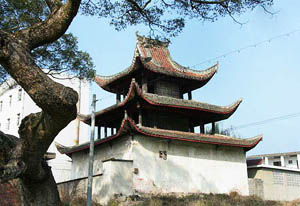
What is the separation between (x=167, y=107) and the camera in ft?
75.7

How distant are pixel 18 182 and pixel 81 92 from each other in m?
37.6

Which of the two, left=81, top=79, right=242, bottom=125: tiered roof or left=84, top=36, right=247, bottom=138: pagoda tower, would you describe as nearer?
left=81, top=79, right=242, bottom=125: tiered roof

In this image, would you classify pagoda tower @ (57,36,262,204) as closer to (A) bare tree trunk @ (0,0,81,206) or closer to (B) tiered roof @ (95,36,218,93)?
(B) tiered roof @ (95,36,218,93)

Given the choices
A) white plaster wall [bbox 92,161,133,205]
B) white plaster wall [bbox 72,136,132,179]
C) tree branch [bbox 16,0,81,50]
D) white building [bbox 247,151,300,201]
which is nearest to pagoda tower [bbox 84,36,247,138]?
white plaster wall [bbox 72,136,132,179]

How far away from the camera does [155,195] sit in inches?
806

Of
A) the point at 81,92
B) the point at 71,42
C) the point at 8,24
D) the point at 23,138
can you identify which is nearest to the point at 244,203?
the point at 71,42

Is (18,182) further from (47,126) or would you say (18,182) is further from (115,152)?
(115,152)

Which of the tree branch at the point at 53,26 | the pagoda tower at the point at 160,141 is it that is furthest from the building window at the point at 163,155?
the tree branch at the point at 53,26

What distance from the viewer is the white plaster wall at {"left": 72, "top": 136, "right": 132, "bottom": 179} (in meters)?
21.5

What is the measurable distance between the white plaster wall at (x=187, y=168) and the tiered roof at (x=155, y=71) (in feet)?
15.7

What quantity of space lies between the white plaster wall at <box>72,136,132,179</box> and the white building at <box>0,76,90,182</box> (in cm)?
1448

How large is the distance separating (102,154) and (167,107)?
5054 millimetres

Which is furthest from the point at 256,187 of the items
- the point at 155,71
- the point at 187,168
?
the point at 155,71

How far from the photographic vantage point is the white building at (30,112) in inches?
1620
